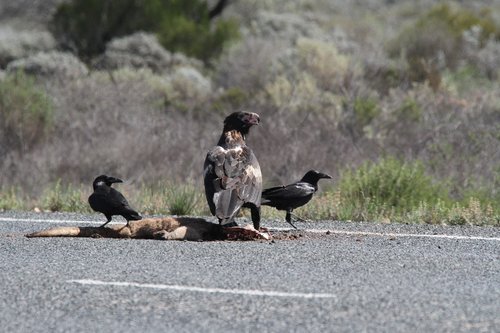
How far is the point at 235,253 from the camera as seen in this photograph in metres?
10.8

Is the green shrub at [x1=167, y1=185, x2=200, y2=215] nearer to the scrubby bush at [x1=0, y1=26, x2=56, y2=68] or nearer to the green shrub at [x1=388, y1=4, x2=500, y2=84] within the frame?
the green shrub at [x1=388, y1=4, x2=500, y2=84]

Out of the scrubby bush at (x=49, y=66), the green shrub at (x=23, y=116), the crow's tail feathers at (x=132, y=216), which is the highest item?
the scrubby bush at (x=49, y=66)

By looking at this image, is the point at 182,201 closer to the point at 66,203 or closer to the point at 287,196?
the point at 66,203

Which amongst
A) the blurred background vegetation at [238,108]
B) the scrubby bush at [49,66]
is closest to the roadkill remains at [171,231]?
the blurred background vegetation at [238,108]

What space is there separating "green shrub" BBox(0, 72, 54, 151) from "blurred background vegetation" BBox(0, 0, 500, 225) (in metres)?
0.03

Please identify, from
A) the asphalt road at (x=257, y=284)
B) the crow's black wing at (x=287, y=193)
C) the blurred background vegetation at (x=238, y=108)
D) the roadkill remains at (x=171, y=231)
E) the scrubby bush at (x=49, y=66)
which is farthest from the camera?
the scrubby bush at (x=49, y=66)

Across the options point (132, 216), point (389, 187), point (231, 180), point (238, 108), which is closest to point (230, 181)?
point (231, 180)

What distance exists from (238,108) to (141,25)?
45.0ft

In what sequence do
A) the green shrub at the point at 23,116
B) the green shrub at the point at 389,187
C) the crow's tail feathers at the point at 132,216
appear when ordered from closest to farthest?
the crow's tail feathers at the point at 132,216 → the green shrub at the point at 389,187 → the green shrub at the point at 23,116

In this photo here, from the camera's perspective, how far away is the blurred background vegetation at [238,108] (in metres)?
16.1

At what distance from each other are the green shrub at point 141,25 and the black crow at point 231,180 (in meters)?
24.9

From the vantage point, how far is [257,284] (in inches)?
346

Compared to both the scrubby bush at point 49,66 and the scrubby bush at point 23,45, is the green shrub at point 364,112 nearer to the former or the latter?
the scrubby bush at point 49,66

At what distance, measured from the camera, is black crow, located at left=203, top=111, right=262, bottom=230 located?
1127 centimetres
